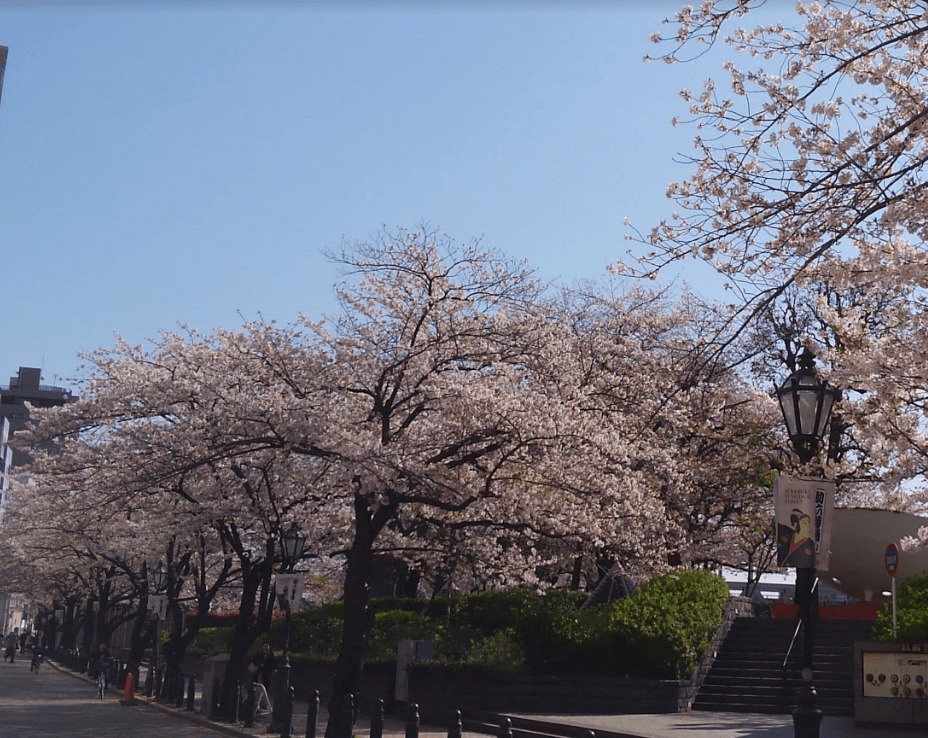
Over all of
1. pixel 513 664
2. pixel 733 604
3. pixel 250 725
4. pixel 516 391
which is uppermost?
pixel 516 391

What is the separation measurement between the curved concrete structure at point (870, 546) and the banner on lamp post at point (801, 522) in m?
19.5

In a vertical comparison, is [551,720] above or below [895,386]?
below

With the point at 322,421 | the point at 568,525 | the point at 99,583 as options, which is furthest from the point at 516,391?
the point at 99,583

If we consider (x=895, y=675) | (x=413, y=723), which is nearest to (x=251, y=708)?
(x=413, y=723)

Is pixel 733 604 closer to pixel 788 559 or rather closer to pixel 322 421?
pixel 322 421

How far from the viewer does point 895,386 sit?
1166cm

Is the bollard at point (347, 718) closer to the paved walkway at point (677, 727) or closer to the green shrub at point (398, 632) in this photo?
the paved walkway at point (677, 727)

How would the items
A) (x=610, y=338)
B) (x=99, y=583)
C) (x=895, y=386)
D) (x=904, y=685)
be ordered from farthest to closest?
(x=99, y=583) < (x=610, y=338) < (x=904, y=685) < (x=895, y=386)

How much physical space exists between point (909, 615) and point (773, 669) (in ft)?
14.8

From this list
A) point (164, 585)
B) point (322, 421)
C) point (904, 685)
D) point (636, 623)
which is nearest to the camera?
point (904, 685)

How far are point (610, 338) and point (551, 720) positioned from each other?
14.6 m

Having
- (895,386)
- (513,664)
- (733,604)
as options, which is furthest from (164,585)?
(895,386)

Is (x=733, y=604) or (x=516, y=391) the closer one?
(x=516, y=391)

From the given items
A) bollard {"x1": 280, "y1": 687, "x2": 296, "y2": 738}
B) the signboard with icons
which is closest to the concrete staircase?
the signboard with icons
